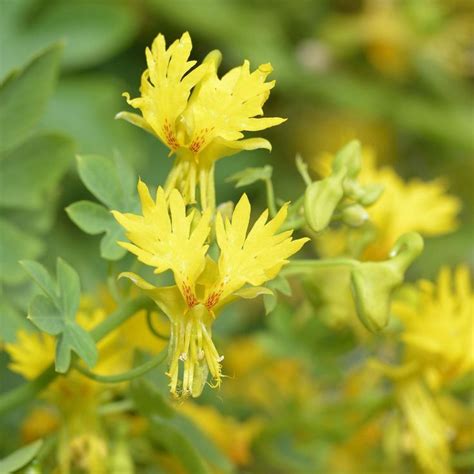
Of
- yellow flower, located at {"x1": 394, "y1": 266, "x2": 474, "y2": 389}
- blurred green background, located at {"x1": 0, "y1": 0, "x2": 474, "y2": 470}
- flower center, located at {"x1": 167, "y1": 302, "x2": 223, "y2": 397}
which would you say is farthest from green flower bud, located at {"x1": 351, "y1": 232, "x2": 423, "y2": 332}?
blurred green background, located at {"x1": 0, "y1": 0, "x2": 474, "y2": 470}

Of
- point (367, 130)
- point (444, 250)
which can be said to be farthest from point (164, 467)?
point (367, 130)

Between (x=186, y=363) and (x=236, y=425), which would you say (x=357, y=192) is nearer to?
(x=186, y=363)

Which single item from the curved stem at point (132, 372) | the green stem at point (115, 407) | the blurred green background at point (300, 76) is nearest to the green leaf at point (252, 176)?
the curved stem at point (132, 372)

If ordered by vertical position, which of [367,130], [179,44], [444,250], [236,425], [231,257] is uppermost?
[179,44]

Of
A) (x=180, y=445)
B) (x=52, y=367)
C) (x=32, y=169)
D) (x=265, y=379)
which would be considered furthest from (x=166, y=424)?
(x=265, y=379)

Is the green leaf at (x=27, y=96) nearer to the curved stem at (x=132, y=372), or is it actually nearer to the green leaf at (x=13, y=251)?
the green leaf at (x=13, y=251)

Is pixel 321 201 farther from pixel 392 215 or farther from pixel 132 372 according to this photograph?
pixel 392 215
